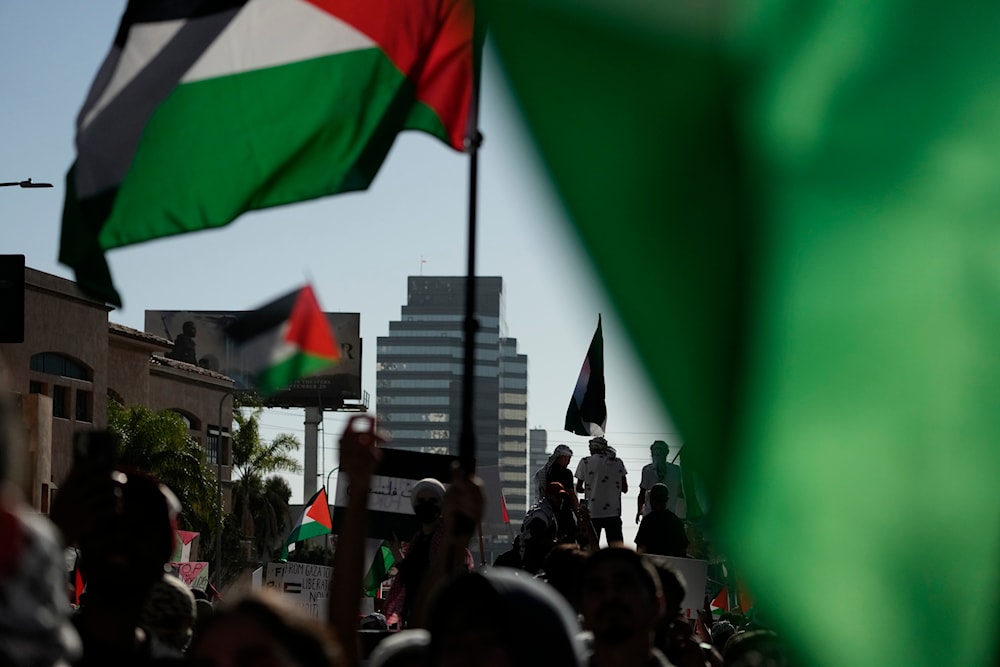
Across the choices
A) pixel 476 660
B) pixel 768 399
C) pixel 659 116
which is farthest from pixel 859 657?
pixel 659 116

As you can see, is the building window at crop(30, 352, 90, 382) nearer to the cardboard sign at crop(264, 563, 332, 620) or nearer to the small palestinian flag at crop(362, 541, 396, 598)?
the small palestinian flag at crop(362, 541, 396, 598)

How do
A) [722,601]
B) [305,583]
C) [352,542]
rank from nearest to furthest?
1. [352,542]
2. [305,583]
3. [722,601]

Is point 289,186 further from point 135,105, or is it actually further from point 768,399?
point 768,399

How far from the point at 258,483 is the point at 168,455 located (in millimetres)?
26901

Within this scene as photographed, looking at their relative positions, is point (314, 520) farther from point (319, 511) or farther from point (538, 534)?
point (538, 534)

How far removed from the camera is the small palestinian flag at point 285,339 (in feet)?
14.3

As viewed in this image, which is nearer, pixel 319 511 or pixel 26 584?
pixel 26 584

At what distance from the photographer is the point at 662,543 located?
11.2 meters

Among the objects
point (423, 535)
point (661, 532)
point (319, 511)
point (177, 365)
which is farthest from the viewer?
point (177, 365)

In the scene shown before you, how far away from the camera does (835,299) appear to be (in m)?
2.88

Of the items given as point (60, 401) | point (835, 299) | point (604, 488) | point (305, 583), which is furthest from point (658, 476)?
point (60, 401)

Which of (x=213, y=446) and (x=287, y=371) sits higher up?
(x=287, y=371)

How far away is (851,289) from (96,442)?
5.47 feet

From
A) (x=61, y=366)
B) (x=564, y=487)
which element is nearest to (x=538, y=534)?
(x=564, y=487)
